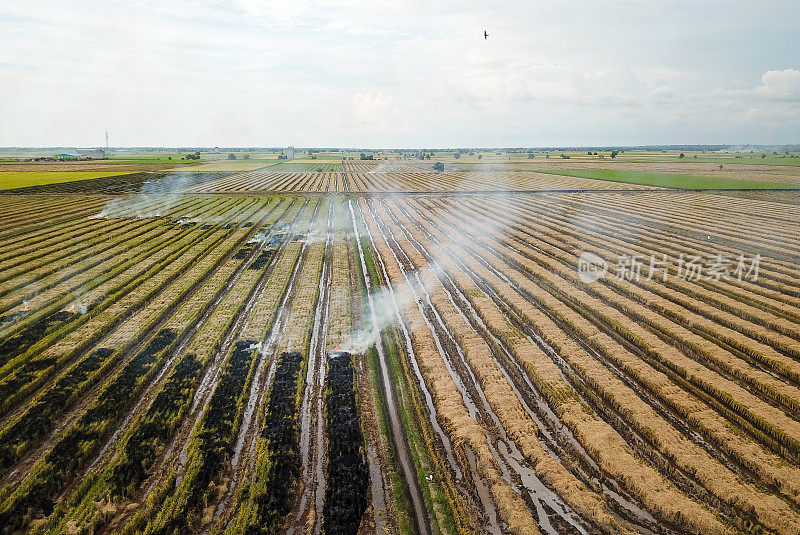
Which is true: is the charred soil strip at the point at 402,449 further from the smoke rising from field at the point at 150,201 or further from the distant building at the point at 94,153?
the distant building at the point at 94,153

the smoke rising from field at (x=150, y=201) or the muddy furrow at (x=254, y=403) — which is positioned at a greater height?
the smoke rising from field at (x=150, y=201)

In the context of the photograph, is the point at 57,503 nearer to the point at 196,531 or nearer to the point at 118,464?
the point at 118,464

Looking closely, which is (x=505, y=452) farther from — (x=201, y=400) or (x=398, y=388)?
(x=201, y=400)

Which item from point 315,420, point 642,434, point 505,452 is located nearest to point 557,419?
point 642,434

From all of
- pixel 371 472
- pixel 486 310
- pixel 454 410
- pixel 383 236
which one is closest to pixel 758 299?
pixel 486 310

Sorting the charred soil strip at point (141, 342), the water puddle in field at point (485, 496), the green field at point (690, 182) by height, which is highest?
the green field at point (690, 182)

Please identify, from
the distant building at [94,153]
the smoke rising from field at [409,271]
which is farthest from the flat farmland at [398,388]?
the distant building at [94,153]
